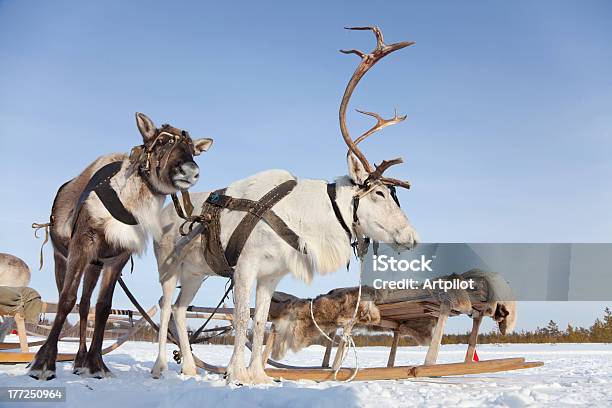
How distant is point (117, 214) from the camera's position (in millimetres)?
5547

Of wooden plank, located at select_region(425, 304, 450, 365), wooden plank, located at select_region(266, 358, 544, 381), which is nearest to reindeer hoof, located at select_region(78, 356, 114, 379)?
wooden plank, located at select_region(266, 358, 544, 381)

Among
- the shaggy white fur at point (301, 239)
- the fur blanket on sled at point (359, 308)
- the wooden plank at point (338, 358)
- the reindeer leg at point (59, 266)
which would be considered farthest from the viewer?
the fur blanket on sled at point (359, 308)

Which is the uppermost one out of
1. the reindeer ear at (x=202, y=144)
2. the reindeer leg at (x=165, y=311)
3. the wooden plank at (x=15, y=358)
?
the reindeer ear at (x=202, y=144)

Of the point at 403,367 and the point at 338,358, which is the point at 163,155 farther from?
the point at 403,367

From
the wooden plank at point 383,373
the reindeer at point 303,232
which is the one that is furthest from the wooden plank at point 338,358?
the reindeer at point 303,232

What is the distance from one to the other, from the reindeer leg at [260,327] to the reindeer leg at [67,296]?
1.75 m

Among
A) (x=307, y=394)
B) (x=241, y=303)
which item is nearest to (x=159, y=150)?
(x=241, y=303)

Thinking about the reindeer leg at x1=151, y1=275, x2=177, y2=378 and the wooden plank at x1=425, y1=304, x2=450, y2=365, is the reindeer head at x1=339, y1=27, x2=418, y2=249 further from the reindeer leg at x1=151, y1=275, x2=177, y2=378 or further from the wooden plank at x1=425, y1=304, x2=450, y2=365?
the reindeer leg at x1=151, y1=275, x2=177, y2=378

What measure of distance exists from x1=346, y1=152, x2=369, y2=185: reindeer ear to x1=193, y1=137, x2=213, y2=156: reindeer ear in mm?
1600

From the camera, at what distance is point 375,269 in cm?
701

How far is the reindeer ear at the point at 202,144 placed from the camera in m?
6.07

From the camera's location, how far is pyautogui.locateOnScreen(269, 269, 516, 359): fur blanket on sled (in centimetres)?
693

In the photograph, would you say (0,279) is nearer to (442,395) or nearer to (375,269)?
(375,269)

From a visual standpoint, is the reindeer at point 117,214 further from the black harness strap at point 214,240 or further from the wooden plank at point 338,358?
the wooden plank at point 338,358
